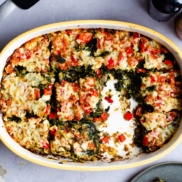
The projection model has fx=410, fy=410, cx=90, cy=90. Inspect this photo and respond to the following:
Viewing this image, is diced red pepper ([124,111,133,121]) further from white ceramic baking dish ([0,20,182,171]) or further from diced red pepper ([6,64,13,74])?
diced red pepper ([6,64,13,74])

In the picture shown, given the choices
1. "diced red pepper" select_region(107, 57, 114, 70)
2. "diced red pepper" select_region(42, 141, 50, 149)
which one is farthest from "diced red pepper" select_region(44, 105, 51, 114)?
"diced red pepper" select_region(107, 57, 114, 70)

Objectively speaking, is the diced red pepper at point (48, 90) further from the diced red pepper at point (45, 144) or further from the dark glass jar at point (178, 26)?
the dark glass jar at point (178, 26)

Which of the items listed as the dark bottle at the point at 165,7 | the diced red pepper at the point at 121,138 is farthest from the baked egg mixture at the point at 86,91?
the dark bottle at the point at 165,7

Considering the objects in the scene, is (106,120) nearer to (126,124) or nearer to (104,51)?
(126,124)

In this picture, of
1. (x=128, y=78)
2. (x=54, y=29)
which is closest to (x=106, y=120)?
(x=128, y=78)

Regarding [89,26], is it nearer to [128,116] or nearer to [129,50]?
[129,50]
